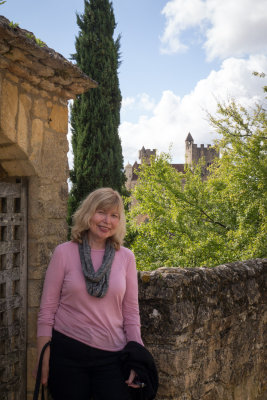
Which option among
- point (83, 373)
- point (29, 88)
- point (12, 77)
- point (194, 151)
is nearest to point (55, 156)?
point (29, 88)

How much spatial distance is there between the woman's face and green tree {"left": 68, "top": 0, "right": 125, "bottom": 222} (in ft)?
32.8

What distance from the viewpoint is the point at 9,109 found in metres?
2.71

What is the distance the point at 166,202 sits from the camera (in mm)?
16219

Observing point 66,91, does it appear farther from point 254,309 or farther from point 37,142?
point 254,309

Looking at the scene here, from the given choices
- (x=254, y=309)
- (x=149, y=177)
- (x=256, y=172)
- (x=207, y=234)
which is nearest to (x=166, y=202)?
(x=149, y=177)

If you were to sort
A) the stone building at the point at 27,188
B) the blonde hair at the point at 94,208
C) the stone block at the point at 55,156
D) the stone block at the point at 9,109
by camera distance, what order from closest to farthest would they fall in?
the blonde hair at the point at 94,208 → the stone block at the point at 9,109 → the stone building at the point at 27,188 → the stone block at the point at 55,156

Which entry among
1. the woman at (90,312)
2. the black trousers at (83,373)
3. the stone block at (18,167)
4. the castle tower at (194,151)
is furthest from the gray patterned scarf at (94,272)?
the castle tower at (194,151)

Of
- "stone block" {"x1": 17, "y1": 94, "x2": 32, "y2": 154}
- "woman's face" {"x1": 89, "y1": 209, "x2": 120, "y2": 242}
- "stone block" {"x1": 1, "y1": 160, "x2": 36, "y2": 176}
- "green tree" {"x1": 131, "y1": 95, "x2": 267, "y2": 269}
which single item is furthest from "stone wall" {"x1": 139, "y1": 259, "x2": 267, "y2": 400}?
"green tree" {"x1": 131, "y1": 95, "x2": 267, "y2": 269}

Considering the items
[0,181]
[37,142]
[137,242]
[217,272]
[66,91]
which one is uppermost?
[66,91]

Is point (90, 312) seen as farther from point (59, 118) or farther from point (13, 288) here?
point (59, 118)

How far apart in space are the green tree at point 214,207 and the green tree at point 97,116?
3080 millimetres

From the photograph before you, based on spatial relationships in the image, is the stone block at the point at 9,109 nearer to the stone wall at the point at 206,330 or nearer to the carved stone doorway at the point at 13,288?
the carved stone doorway at the point at 13,288

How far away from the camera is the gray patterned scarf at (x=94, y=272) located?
7.12 ft

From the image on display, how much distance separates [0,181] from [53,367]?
4.57 feet
